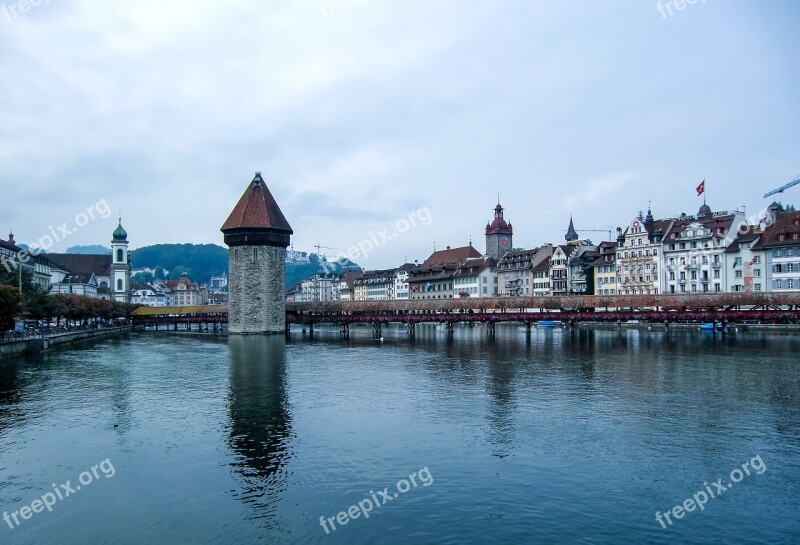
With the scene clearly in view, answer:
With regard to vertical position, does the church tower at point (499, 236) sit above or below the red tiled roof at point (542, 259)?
above

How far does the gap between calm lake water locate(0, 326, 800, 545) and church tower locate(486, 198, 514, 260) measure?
258 feet

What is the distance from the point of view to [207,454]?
54.2ft

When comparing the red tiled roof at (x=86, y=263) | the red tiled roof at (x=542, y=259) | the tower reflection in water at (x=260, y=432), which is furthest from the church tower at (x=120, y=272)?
the tower reflection in water at (x=260, y=432)

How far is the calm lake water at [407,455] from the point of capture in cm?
1192

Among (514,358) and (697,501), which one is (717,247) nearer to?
(514,358)

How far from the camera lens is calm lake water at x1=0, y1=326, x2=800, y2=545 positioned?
1192cm

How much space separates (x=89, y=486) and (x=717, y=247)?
224ft

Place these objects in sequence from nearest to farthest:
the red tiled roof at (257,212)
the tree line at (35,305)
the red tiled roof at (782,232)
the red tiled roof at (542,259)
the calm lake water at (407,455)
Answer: the calm lake water at (407,455) < the tree line at (35,305) < the red tiled roof at (782,232) < the red tiled roof at (257,212) < the red tiled roof at (542,259)

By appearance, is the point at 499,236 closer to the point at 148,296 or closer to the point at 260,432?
the point at 260,432

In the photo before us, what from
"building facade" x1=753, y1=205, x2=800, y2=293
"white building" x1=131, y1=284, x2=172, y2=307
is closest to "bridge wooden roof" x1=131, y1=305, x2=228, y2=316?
"building facade" x1=753, y1=205, x2=800, y2=293

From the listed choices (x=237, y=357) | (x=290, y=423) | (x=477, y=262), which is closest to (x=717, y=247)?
(x=477, y=262)

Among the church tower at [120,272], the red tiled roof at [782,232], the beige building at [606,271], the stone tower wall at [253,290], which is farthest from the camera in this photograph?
the church tower at [120,272]

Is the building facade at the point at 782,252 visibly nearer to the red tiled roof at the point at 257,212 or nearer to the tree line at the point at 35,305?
the red tiled roof at the point at 257,212

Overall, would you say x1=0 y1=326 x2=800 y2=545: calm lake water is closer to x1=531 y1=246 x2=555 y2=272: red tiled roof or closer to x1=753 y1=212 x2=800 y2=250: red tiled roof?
x1=753 y1=212 x2=800 y2=250: red tiled roof
